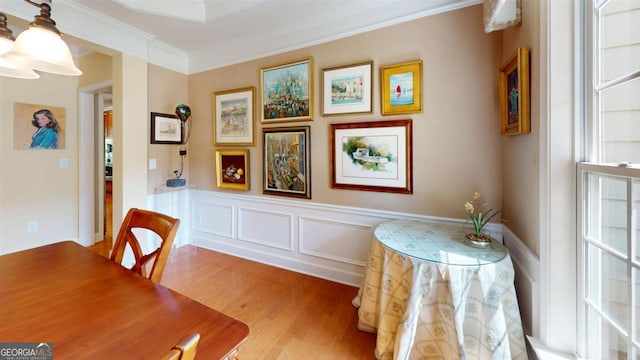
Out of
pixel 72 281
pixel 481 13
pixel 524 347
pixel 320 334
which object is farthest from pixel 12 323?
pixel 481 13

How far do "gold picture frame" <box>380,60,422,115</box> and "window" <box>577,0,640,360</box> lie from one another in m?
1.06

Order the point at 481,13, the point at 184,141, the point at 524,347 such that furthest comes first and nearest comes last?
the point at 184,141 < the point at 481,13 < the point at 524,347

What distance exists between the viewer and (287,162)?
8.76 ft

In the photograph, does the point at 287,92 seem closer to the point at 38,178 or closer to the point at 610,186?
the point at 610,186

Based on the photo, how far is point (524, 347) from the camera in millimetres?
1271

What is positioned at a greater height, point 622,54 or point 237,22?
point 237,22

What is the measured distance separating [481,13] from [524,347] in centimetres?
218

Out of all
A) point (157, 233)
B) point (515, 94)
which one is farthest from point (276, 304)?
point (515, 94)

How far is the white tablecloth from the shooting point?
1258 millimetres

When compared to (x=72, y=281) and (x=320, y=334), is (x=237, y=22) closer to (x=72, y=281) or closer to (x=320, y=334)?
(x=72, y=281)

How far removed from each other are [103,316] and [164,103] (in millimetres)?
2992

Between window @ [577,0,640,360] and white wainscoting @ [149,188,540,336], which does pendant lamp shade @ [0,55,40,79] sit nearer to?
white wainscoting @ [149,188,540,336]

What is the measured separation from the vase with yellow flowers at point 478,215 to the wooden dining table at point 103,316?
1430 mm

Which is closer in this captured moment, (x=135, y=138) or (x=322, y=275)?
(x=322, y=275)
